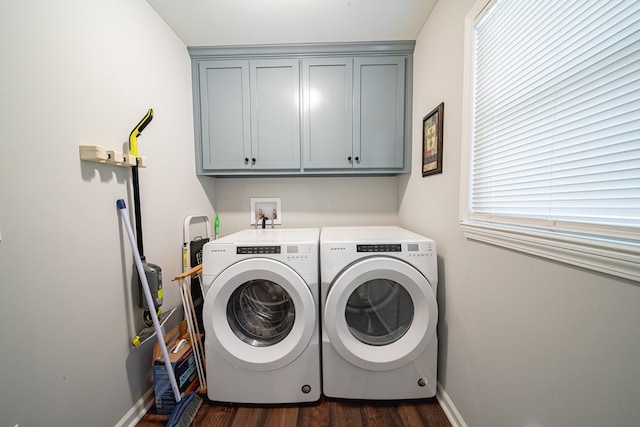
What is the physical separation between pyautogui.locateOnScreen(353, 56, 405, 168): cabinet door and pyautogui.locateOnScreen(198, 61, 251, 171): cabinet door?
0.91 meters

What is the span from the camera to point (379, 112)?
5.52ft

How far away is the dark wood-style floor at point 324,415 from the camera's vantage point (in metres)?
1.13

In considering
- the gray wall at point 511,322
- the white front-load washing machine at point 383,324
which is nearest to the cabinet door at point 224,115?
the white front-load washing machine at point 383,324

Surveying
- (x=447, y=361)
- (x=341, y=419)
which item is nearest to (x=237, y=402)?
(x=341, y=419)

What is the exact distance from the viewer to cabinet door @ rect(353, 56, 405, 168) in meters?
1.64

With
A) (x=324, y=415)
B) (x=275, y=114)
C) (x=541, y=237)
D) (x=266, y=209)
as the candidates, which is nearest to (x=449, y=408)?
(x=324, y=415)

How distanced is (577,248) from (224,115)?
2087mm

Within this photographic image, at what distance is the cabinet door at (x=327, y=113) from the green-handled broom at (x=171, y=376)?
1.18m

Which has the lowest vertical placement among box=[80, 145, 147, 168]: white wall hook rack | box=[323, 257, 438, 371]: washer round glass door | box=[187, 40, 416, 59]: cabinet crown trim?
box=[323, 257, 438, 371]: washer round glass door

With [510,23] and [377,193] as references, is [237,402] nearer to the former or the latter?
[377,193]

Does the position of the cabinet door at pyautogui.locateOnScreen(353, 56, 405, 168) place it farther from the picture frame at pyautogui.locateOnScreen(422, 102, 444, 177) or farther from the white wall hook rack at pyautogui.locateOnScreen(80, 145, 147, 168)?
the white wall hook rack at pyautogui.locateOnScreen(80, 145, 147, 168)

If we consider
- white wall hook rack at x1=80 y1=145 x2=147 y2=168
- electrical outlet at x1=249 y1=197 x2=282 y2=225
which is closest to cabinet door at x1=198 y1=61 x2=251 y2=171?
electrical outlet at x1=249 y1=197 x2=282 y2=225

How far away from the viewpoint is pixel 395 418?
1149mm

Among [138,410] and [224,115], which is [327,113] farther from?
[138,410]
